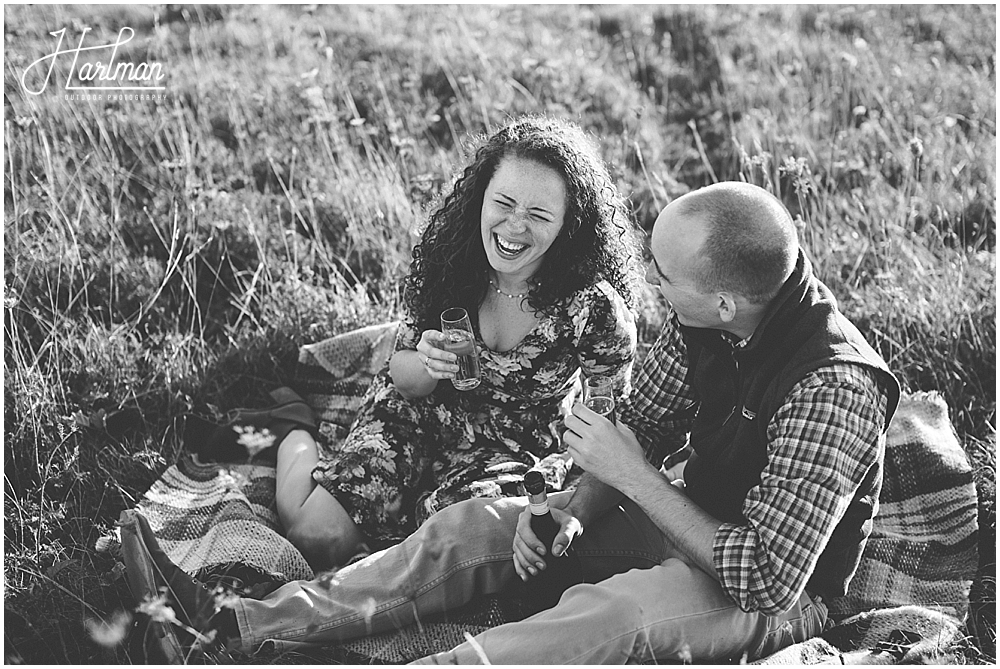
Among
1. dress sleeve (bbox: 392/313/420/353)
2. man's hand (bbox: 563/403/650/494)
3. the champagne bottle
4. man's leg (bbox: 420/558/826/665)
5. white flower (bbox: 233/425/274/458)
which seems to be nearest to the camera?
man's leg (bbox: 420/558/826/665)

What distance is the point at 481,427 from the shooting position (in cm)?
403

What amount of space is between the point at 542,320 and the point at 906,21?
663 centimetres

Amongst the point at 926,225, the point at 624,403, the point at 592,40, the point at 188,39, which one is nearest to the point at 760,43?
the point at 592,40

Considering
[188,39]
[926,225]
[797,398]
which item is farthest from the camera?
[188,39]

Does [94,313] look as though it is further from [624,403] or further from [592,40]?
[592,40]

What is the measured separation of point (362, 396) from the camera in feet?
15.6

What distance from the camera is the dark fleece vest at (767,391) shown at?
2.88 m

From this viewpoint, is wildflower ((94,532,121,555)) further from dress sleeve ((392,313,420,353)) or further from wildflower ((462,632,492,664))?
wildflower ((462,632,492,664))

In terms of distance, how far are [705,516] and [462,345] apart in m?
1.15

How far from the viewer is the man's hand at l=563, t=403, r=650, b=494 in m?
3.10

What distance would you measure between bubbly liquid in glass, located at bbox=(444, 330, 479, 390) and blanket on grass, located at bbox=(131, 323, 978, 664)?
0.83 m

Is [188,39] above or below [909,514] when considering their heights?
above

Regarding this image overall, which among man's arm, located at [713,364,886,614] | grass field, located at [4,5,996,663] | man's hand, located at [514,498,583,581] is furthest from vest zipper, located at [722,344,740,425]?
grass field, located at [4,5,996,663]

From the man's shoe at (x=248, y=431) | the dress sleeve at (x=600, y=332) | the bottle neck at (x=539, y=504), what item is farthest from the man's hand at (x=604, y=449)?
the man's shoe at (x=248, y=431)
